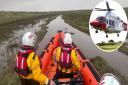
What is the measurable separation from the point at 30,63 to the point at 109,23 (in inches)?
78.3

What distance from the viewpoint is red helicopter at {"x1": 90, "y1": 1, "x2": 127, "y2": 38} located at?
22.1 ft

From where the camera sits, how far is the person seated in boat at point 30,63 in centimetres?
600

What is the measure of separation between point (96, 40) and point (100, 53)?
29.6 feet

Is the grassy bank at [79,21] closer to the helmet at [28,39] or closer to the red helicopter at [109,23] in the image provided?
the red helicopter at [109,23]

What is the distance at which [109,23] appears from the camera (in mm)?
6785

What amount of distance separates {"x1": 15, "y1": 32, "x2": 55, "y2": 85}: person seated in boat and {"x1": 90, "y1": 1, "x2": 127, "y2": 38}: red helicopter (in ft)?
5.18

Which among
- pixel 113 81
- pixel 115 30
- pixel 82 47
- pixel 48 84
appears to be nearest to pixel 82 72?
pixel 115 30

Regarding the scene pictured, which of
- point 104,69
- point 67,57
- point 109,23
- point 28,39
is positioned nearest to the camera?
point 28,39

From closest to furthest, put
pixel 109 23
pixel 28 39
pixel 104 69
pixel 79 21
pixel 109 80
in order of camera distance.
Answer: pixel 109 80
pixel 28 39
pixel 109 23
pixel 104 69
pixel 79 21

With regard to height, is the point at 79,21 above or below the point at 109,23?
A: below

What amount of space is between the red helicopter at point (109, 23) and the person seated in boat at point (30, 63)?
158 cm

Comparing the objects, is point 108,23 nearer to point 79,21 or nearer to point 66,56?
point 66,56

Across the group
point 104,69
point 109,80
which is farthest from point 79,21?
point 109,80

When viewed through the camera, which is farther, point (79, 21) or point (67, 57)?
point (79, 21)
